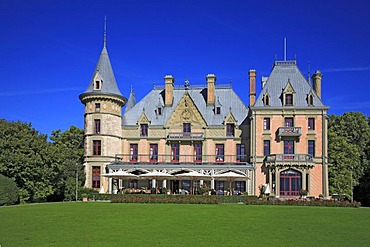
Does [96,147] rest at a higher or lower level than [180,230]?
higher

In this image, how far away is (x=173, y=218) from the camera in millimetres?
20469

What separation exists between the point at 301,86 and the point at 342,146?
10041mm

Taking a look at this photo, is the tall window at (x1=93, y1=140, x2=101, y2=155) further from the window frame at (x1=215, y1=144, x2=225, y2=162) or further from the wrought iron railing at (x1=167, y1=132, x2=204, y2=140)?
the window frame at (x1=215, y1=144, x2=225, y2=162)

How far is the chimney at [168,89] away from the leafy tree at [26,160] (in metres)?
14.1

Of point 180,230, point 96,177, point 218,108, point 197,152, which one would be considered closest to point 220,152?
point 197,152

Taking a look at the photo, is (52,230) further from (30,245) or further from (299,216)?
(299,216)

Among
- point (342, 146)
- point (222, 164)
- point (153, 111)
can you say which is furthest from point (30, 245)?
point (342, 146)

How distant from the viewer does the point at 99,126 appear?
4238cm

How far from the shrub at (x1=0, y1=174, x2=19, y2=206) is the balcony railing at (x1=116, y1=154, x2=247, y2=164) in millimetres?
13504

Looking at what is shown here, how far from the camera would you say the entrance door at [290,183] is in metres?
39.0

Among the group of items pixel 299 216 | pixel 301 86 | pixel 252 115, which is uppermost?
pixel 301 86

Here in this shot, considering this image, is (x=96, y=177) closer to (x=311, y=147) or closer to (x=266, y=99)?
(x=266, y=99)

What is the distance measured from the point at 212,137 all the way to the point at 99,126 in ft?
36.4

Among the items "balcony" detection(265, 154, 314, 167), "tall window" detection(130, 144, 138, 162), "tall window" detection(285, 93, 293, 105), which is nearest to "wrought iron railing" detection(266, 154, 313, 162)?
"balcony" detection(265, 154, 314, 167)
